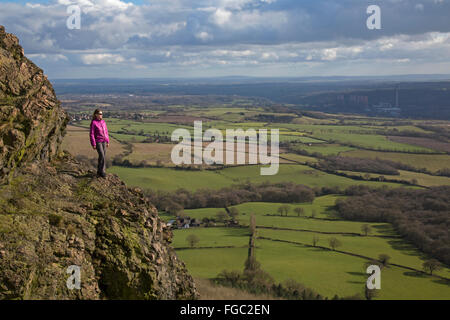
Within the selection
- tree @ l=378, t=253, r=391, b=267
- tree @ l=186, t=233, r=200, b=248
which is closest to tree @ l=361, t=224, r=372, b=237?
tree @ l=378, t=253, r=391, b=267

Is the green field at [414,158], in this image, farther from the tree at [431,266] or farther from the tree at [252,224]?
the tree at [431,266]

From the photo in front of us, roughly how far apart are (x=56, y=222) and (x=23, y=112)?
12.9ft

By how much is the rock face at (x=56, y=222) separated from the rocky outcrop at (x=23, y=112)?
0.11ft

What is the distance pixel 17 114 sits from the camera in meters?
11.9

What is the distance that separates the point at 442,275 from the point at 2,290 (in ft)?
139

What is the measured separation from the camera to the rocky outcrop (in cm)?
1146

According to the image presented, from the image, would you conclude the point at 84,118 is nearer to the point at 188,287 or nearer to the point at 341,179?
the point at 341,179

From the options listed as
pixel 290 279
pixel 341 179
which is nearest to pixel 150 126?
pixel 341 179

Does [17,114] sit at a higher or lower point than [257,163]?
higher

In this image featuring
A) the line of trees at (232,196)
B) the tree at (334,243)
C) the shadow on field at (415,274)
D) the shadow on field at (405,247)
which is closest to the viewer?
the shadow on field at (415,274)

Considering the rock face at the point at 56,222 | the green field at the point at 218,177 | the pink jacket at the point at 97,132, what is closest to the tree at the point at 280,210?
the green field at the point at 218,177

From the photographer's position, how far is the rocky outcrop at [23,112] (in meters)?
11.5

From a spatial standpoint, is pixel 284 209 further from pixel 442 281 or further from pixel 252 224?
pixel 442 281

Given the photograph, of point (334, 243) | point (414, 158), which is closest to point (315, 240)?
point (334, 243)
